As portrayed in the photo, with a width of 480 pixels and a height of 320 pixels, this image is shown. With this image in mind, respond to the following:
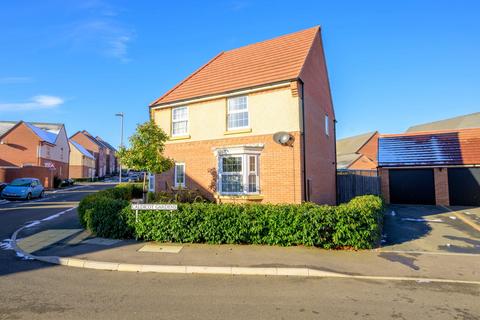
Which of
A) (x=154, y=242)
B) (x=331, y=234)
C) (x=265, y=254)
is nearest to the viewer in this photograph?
(x=265, y=254)

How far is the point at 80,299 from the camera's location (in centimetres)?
495

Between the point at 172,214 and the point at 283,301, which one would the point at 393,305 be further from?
the point at 172,214

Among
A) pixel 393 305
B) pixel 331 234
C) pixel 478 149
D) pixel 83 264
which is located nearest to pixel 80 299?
pixel 83 264

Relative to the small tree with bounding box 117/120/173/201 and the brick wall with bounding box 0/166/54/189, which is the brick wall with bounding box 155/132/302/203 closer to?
the small tree with bounding box 117/120/173/201

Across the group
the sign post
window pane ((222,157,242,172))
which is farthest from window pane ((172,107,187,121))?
the sign post

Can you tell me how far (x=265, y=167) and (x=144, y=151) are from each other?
16.9 feet

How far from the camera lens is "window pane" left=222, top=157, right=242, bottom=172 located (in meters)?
12.8

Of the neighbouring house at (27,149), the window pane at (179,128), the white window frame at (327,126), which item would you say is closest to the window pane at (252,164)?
the window pane at (179,128)

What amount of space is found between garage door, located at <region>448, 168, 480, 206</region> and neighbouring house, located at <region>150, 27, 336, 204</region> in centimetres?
945

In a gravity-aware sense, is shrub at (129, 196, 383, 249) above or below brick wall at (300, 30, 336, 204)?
below

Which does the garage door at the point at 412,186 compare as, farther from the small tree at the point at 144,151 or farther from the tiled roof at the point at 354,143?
the tiled roof at the point at 354,143

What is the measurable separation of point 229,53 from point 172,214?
496 inches

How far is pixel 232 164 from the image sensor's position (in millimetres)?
13016

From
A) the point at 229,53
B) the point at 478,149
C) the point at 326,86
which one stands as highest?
the point at 229,53
